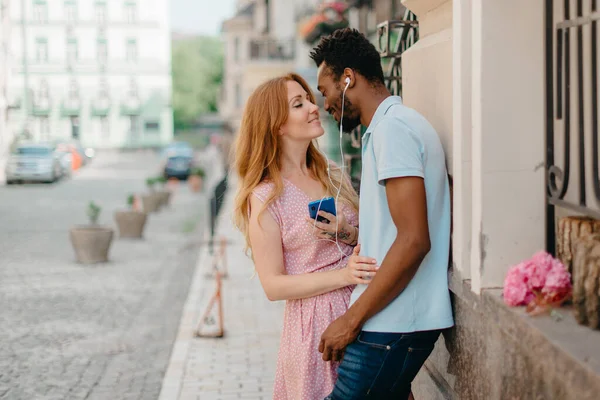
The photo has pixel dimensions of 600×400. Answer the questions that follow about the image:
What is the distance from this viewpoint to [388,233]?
10.1 feet

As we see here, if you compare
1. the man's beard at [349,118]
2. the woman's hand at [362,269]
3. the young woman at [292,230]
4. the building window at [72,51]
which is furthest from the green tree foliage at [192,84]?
the woman's hand at [362,269]

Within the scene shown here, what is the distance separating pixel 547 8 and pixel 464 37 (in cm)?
31

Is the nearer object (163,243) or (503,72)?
(503,72)

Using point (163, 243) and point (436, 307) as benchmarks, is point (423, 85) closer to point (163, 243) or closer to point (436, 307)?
point (436, 307)

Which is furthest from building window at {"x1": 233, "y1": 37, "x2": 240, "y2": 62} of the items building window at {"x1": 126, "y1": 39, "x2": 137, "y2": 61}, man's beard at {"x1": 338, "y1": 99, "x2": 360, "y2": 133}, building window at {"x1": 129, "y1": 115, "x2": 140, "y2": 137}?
man's beard at {"x1": 338, "y1": 99, "x2": 360, "y2": 133}

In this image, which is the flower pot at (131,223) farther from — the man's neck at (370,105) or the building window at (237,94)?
the building window at (237,94)

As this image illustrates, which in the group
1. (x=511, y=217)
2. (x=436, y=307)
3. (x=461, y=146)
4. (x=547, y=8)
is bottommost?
(x=436, y=307)

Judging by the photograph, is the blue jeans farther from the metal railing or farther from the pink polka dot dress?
the metal railing

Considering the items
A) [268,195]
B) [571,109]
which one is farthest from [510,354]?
[268,195]

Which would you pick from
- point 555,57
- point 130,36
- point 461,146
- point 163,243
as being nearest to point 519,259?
point 461,146

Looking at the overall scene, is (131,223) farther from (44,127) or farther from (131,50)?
(44,127)

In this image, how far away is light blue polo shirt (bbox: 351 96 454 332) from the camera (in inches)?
115

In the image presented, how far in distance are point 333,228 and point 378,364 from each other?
65 centimetres

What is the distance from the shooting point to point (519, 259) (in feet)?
10.3
